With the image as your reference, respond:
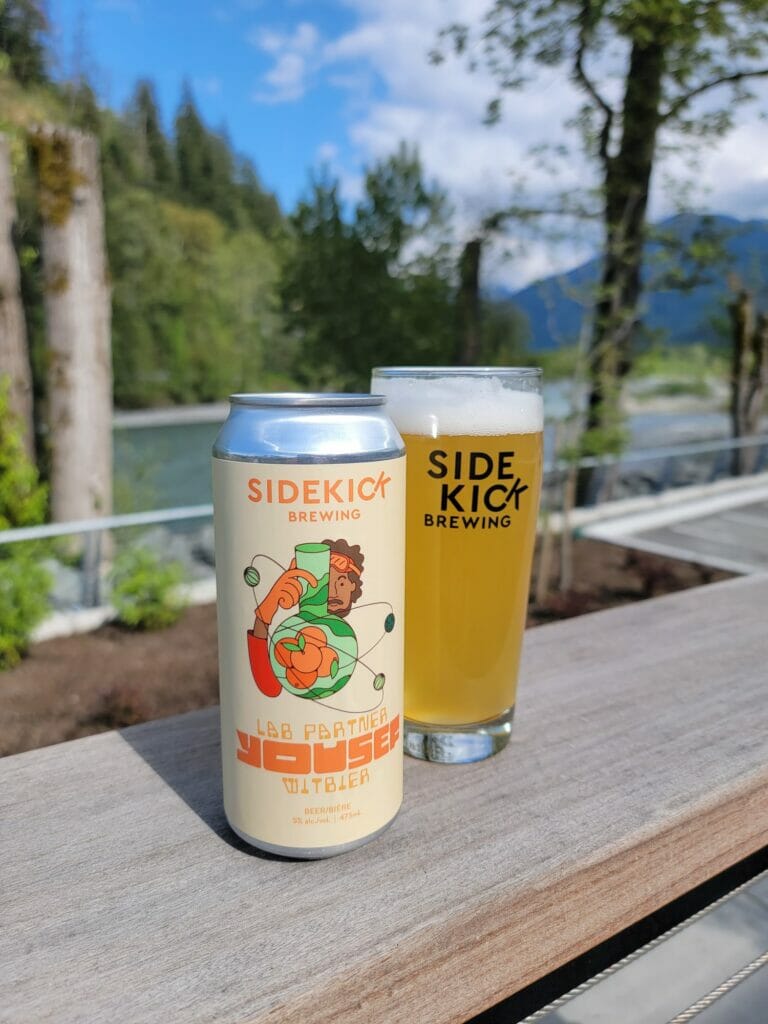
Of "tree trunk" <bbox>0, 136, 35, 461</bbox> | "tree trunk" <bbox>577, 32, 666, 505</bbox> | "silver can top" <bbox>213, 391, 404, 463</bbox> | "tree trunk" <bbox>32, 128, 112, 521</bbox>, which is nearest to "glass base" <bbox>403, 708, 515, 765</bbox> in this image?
"silver can top" <bbox>213, 391, 404, 463</bbox>

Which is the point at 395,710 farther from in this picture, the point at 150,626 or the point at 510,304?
the point at 510,304

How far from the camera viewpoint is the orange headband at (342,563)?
674 mm

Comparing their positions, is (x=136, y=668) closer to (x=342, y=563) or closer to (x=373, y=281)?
(x=342, y=563)

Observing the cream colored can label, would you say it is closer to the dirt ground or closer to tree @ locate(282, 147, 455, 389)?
the dirt ground

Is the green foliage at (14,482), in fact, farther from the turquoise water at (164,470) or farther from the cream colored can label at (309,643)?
the cream colored can label at (309,643)

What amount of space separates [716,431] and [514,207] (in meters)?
16.2

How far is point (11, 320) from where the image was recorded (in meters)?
5.06

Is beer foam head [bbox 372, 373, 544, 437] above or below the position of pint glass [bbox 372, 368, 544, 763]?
above

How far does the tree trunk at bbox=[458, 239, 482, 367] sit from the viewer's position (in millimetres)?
7688

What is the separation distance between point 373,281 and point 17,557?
5.88m

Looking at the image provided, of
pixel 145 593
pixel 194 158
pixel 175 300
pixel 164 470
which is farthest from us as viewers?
pixel 194 158

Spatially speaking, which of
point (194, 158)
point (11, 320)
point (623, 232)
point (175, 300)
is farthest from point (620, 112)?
point (194, 158)

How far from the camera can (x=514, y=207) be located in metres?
6.77

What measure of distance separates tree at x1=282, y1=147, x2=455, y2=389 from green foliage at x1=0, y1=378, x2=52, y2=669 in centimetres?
449
